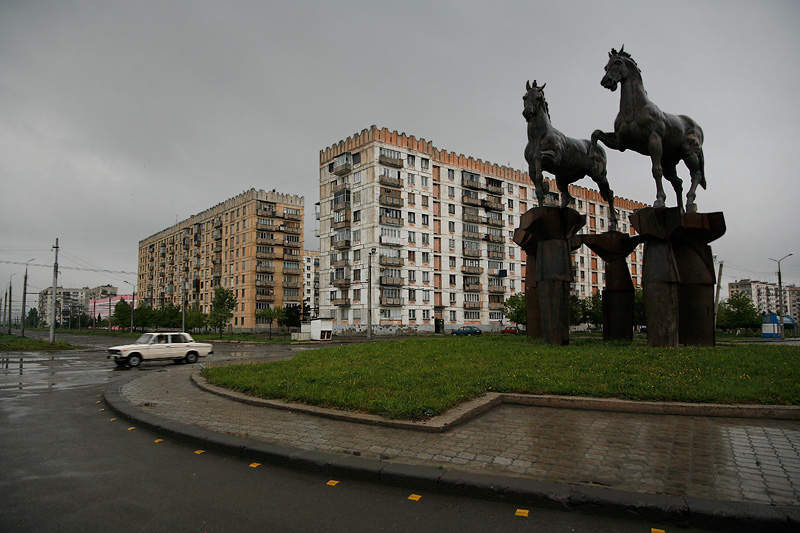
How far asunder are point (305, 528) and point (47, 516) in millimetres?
2561

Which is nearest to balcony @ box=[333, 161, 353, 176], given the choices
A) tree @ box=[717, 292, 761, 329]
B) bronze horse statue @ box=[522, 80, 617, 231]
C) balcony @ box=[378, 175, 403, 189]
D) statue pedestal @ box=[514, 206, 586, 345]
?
balcony @ box=[378, 175, 403, 189]

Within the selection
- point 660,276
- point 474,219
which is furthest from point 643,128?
point 474,219

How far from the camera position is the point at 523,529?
423cm

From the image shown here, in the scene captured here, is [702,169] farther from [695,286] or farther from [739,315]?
[739,315]

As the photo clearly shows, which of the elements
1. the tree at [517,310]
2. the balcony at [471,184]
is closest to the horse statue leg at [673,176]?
the tree at [517,310]

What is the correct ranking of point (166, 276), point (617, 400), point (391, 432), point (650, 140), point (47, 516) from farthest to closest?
point (166, 276) < point (650, 140) < point (617, 400) < point (391, 432) < point (47, 516)

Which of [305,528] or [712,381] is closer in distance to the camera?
[305,528]

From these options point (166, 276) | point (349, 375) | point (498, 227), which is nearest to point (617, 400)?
point (349, 375)

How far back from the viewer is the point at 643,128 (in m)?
15.0

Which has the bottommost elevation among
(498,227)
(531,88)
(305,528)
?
(305,528)

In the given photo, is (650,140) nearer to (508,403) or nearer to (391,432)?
(508,403)

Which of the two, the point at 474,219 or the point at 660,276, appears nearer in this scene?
the point at 660,276

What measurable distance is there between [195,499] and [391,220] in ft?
175

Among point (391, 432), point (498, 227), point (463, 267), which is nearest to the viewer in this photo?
point (391, 432)
